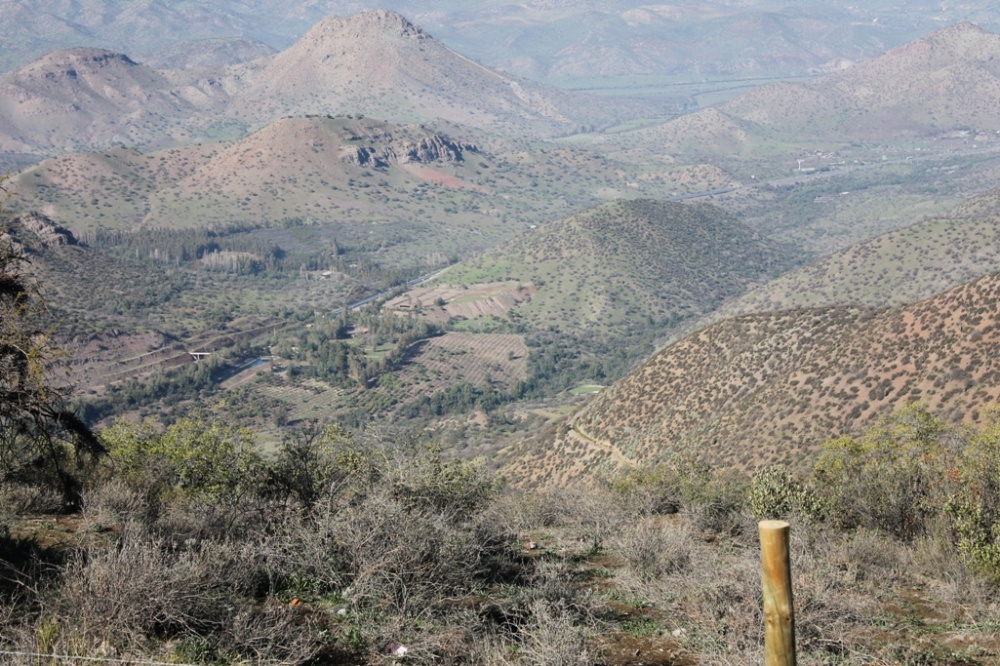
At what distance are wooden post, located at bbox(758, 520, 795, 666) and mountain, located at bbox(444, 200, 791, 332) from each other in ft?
429

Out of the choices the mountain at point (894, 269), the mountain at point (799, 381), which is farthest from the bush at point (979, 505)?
the mountain at point (894, 269)

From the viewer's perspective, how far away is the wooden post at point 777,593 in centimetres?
729

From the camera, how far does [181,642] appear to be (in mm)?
11141

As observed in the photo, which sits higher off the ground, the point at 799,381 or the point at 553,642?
the point at 553,642

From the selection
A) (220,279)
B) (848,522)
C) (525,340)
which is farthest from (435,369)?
(848,522)

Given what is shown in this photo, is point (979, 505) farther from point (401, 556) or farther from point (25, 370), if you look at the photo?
point (25, 370)

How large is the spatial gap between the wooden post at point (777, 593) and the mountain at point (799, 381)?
3174 cm

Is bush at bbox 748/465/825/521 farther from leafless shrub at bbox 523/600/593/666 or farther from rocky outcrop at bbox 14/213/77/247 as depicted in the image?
rocky outcrop at bbox 14/213/77/247

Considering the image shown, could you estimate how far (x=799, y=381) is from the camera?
155ft

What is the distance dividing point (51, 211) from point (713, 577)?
21126 cm

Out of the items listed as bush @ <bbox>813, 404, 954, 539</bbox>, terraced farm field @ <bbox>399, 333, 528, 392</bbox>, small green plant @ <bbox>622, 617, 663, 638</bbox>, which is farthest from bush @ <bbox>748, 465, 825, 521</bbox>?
terraced farm field @ <bbox>399, 333, 528, 392</bbox>

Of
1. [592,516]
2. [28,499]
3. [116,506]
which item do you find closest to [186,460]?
[28,499]

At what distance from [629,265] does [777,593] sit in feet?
487

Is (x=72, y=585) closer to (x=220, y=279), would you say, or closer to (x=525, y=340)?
(x=525, y=340)
